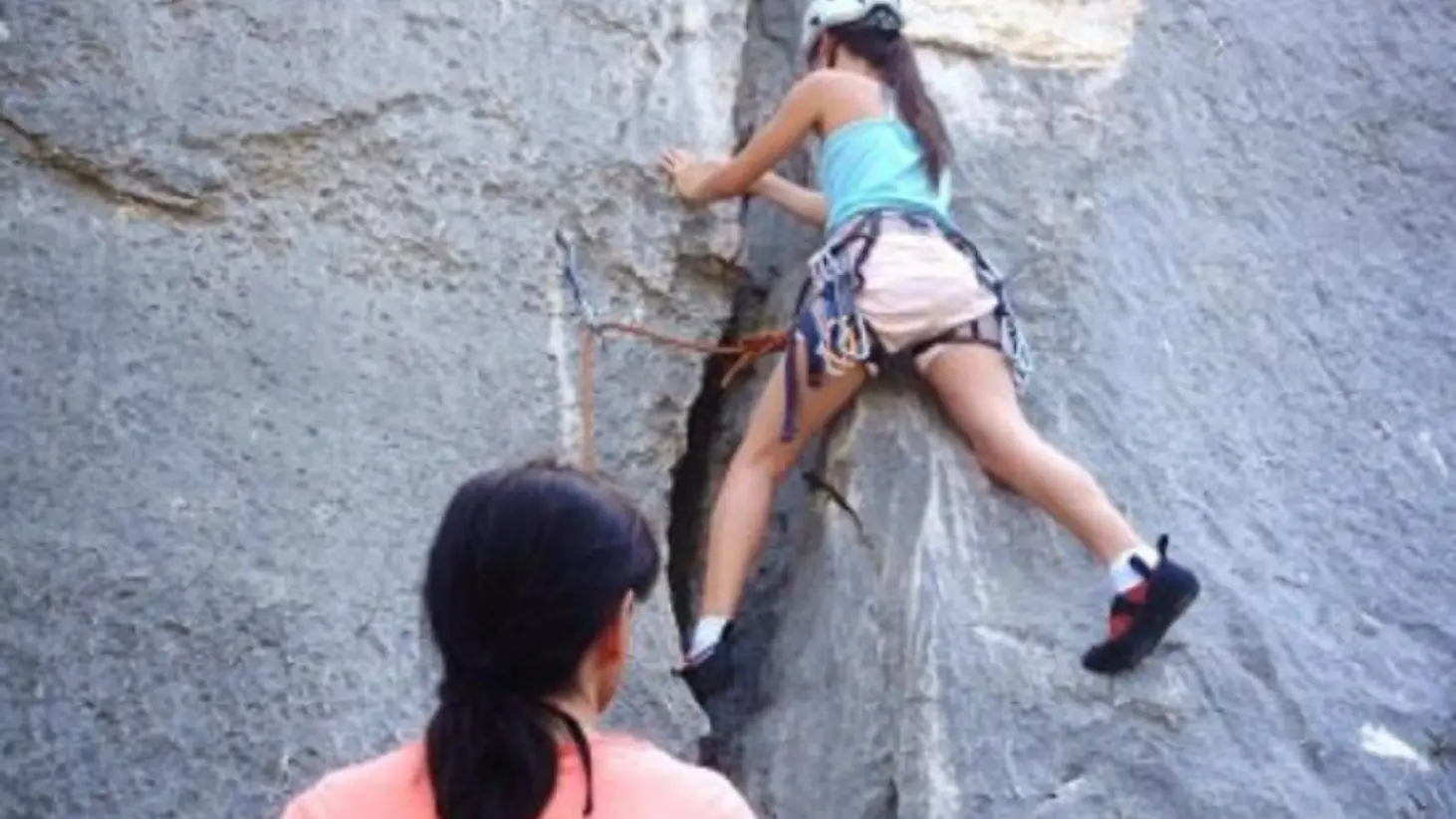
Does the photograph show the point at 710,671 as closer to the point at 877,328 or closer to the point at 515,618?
the point at 877,328

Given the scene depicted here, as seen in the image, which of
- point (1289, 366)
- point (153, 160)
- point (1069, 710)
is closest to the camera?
point (1069, 710)

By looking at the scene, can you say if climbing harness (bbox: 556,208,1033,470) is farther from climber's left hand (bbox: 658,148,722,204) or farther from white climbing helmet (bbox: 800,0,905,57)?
white climbing helmet (bbox: 800,0,905,57)

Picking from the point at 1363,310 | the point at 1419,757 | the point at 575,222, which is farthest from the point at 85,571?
the point at 1363,310

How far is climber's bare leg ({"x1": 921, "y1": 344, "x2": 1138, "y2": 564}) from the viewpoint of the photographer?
14.9 feet

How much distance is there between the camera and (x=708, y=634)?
4766 mm

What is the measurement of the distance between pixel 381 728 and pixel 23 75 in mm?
1540

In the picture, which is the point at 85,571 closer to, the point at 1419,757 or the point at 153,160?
the point at 153,160

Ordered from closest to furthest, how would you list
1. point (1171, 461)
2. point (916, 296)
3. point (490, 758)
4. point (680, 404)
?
point (490, 758), point (916, 296), point (1171, 461), point (680, 404)

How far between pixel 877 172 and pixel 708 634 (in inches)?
38.4

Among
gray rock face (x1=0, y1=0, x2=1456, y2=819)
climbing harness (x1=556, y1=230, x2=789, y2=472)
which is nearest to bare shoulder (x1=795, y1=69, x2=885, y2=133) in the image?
gray rock face (x1=0, y1=0, x2=1456, y2=819)

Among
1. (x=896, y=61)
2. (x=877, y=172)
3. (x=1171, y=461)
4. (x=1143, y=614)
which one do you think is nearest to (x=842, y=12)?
(x=896, y=61)

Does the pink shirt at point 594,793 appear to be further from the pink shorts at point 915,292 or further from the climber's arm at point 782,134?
the climber's arm at point 782,134

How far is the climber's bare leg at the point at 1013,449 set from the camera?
14.9ft

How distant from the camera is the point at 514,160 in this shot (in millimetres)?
5203
